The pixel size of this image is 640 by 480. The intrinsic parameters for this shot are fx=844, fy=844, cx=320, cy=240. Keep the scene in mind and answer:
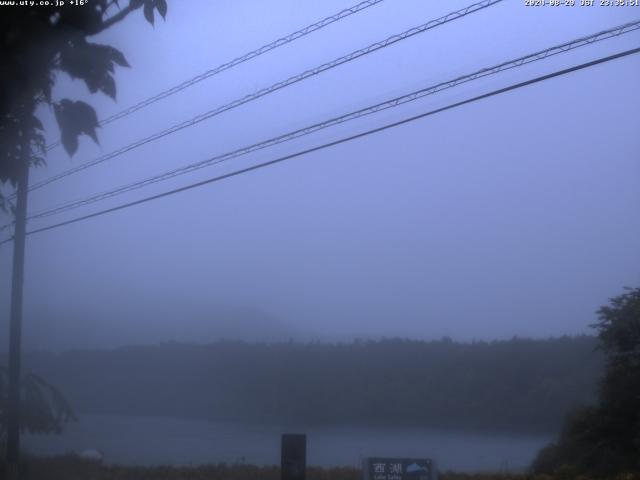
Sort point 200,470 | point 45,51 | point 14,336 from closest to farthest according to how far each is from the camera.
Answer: point 45,51 → point 14,336 → point 200,470

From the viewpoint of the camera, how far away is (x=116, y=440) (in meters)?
23.6

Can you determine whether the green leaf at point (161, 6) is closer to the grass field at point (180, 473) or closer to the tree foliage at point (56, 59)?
the tree foliage at point (56, 59)

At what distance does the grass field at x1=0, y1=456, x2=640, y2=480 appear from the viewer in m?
13.3

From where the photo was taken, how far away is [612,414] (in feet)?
51.1

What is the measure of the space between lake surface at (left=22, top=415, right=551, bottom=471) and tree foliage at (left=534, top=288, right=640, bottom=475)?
3.18ft

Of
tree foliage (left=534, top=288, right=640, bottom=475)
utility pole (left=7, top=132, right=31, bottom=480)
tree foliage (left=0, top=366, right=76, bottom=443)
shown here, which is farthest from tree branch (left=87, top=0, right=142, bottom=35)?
tree foliage (left=534, top=288, right=640, bottom=475)

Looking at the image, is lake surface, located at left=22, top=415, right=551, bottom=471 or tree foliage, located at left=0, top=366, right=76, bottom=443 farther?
lake surface, located at left=22, top=415, right=551, bottom=471

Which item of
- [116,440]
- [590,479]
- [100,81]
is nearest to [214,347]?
[116,440]

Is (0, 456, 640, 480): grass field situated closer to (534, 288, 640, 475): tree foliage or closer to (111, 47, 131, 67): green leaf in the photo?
(534, 288, 640, 475): tree foliage

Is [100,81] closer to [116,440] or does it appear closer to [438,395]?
[438,395]

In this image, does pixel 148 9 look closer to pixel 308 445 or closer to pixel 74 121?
pixel 74 121

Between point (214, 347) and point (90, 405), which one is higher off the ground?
point (214, 347)

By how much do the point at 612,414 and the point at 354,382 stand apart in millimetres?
6539

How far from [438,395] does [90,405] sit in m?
12.6
